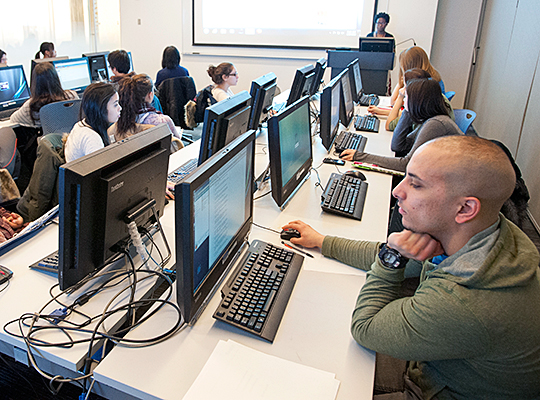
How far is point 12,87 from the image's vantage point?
381 cm

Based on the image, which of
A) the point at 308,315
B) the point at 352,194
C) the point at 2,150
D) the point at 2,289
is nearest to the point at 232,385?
the point at 308,315

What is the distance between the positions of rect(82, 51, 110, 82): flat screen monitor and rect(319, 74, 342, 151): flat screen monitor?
3176mm

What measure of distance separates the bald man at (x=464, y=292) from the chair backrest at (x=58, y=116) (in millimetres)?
2813

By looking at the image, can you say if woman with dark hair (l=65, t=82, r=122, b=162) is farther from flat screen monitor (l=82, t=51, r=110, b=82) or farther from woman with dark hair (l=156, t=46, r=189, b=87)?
woman with dark hair (l=156, t=46, r=189, b=87)

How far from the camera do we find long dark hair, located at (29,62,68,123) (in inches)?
132

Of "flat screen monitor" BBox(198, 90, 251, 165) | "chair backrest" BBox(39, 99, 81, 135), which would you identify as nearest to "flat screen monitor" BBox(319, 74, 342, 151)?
"flat screen monitor" BBox(198, 90, 251, 165)

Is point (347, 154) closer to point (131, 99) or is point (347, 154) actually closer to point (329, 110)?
point (329, 110)

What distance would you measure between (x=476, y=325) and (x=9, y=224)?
1916 millimetres

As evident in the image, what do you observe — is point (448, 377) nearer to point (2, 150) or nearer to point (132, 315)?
point (132, 315)

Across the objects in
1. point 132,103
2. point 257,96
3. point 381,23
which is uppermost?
point 381,23

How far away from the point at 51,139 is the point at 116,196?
1103 millimetres

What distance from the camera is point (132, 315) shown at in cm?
122

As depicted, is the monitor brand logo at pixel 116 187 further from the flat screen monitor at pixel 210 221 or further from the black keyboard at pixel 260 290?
the black keyboard at pixel 260 290

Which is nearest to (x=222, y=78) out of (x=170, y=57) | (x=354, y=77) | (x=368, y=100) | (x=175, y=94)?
(x=175, y=94)
